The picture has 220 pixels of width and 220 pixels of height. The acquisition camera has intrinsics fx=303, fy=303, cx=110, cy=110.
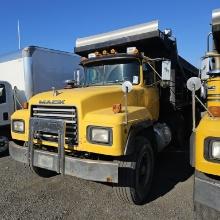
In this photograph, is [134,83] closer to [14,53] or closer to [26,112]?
[26,112]

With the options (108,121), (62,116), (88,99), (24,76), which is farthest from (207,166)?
(24,76)

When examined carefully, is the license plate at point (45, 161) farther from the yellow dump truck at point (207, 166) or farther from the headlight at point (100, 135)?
the yellow dump truck at point (207, 166)

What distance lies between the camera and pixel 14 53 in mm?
9758

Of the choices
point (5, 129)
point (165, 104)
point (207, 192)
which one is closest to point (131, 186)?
point (207, 192)

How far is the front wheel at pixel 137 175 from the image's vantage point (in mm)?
4441

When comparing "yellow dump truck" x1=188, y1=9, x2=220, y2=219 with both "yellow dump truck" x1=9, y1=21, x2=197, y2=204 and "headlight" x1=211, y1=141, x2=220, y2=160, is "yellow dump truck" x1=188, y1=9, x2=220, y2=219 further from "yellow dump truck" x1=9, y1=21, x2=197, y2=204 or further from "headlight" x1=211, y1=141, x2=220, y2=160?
"yellow dump truck" x1=9, y1=21, x2=197, y2=204

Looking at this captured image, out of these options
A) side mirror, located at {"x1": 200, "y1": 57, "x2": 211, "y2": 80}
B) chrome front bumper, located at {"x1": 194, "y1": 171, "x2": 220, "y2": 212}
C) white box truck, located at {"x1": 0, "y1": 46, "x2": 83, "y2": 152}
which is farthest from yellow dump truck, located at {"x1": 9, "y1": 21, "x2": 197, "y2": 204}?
white box truck, located at {"x1": 0, "y1": 46, "x2": 83, "y2": 152}

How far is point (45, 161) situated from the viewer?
4824mm

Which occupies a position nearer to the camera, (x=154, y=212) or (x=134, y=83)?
(x=154, y=212)

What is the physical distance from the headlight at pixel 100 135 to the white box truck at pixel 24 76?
17.0 ft

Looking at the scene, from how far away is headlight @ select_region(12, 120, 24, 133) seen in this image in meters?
5.48

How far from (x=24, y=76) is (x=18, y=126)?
417cm

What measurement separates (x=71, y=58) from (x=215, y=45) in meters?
6.97

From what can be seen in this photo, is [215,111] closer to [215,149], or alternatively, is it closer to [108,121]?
[215,149]
